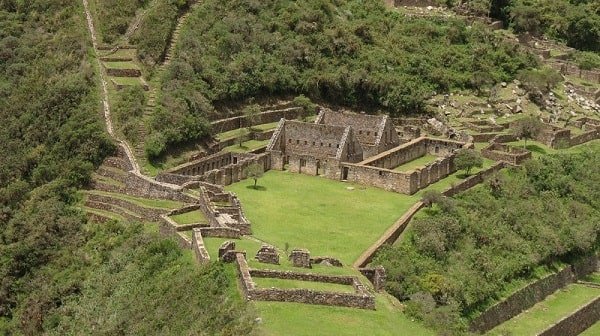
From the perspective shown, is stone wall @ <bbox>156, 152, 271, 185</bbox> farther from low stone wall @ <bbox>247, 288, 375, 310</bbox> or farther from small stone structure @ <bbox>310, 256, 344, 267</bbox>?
low stone wall @ <bbox>247, 288, 375, 310</bbox>

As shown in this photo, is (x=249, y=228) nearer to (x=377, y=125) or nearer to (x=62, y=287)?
(x=62, y=287)

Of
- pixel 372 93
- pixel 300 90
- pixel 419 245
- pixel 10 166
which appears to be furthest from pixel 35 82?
pixel 419 245

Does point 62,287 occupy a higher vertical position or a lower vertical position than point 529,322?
higher

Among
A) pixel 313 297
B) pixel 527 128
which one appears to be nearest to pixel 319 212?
pixel 313 297

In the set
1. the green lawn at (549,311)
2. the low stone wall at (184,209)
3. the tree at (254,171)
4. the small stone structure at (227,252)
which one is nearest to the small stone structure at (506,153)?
the green lawn at (549,311)

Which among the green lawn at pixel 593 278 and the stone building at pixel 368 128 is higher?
the stone building at pixel 368 128

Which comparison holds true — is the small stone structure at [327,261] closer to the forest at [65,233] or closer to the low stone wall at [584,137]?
the forest at [65,233]

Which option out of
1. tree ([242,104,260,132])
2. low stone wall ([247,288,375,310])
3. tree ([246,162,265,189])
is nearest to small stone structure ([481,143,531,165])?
tree ([242,104,260,132])
